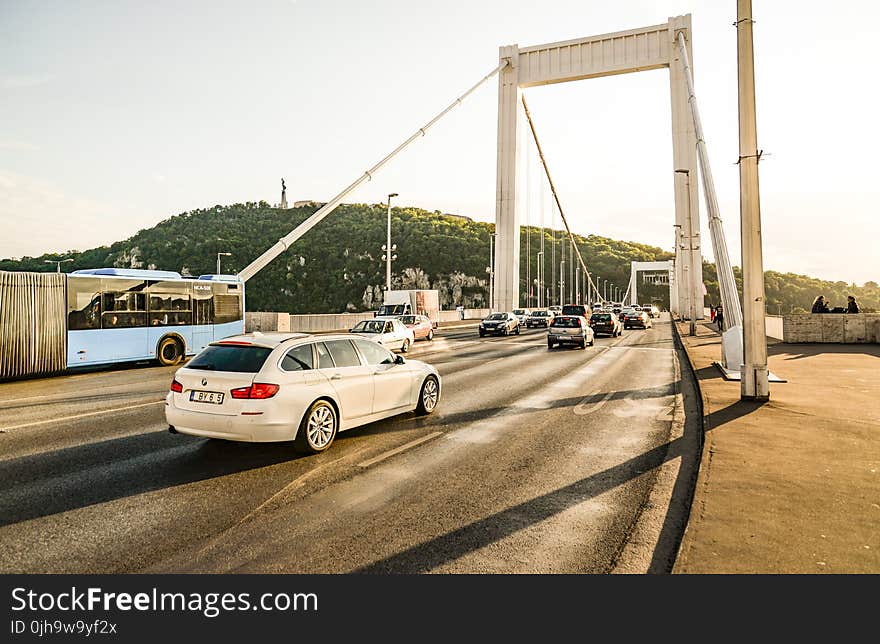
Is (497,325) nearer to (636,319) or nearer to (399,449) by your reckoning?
(636,319)

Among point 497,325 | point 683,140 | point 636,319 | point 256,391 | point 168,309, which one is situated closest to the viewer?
point 256,391

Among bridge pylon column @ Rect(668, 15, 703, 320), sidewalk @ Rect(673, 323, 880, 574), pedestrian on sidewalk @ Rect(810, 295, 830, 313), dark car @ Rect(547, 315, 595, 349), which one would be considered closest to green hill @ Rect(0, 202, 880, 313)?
bridge pylon column @ Rect(668, 15, 703, 320)

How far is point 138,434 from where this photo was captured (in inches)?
327

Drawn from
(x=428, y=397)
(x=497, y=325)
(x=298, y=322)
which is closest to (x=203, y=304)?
(x=428, y=397)

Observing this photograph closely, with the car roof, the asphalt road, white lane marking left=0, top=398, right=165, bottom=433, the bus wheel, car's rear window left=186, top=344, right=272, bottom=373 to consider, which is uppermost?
the car roof

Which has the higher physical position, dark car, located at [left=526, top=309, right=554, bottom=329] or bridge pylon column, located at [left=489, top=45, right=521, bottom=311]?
bridge pylon column, located at [left=489, top=45, right=521, bottom=311]

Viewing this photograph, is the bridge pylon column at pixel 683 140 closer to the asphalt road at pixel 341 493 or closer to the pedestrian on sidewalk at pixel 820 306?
the pedestrian on sidewalk at pixel 820 306

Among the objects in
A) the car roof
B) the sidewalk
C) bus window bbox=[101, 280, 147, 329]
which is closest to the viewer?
the sidewalk

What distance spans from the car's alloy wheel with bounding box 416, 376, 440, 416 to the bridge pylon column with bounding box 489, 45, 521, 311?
140ft

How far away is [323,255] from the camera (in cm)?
11338

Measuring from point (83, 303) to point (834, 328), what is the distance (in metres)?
30.9

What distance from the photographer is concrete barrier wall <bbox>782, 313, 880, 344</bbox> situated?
1040 inches

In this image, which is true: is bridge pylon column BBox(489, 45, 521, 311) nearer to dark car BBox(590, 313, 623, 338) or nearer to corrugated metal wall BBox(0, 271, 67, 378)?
dark car BBox(590, 313, 623, 338)

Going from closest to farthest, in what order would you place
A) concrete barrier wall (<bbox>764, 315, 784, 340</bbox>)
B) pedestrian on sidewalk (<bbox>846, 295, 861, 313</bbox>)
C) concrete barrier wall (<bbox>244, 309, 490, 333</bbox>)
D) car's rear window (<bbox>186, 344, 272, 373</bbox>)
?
1. car's rear window (<bbox>186, 344, 272, 373</bbox>)
2. pedestrian on sidewalk (<bbox>846, 295, 861, 313</bbox>)
3. concrete barrier wall (<bbox>764, 315, 784, 340</bbox>)
4. concrete barrier wall (<bbox>244, 309, 490, 333</bbox>)
